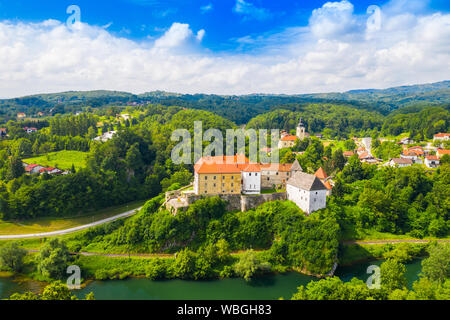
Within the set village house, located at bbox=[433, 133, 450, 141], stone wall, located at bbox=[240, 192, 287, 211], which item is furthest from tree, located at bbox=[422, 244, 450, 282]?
village house, located at bbox=[433, 133, 450, 141]

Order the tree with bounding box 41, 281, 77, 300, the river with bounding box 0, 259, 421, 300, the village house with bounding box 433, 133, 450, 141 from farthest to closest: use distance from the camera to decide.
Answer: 1. the village house with bounding box 433, 133, 450, 141
2. the river with bounding box 0, 259, 421, 300
3. the tree with bounding box 41, 281, 77, 300

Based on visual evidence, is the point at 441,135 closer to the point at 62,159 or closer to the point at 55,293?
the point at 55,293

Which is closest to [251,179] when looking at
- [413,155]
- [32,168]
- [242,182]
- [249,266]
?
[242,182]

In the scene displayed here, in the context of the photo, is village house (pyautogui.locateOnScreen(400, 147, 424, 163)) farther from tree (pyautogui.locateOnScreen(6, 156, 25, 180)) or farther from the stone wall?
tree (pyautogui.locateOnScreen(6, 156, 25, 180))

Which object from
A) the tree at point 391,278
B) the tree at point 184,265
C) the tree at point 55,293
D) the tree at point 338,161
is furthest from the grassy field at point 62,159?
the tree at point 391,278

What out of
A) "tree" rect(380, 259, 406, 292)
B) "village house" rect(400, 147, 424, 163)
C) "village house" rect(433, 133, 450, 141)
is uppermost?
"village house" rect(433, 133, 450, 141)

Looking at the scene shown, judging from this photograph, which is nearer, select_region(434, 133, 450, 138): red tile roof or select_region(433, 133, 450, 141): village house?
select_region(433, 133, 450, 141): village house
